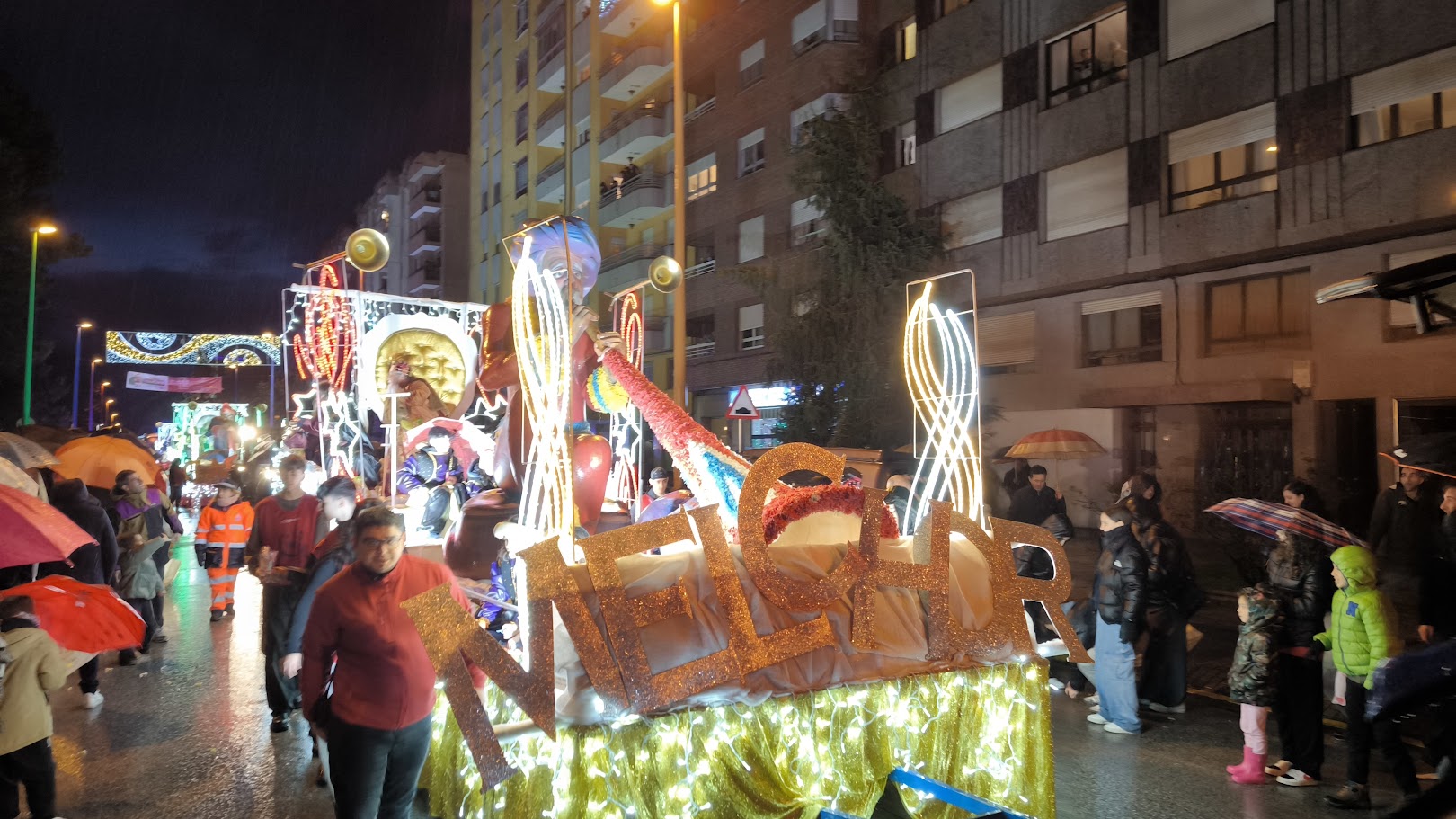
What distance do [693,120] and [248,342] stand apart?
19860mm

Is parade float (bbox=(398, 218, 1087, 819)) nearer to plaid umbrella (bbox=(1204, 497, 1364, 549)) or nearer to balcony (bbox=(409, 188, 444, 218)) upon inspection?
plaid umbrella (bbox=(1204, 497, 1364, 549))

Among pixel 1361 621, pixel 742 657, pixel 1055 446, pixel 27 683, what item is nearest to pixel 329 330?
pixel 27 683

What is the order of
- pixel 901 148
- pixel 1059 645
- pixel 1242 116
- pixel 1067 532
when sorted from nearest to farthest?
pixel 1059 645 < pixel 1067 532 < pixel 1242 116 < pixel 901 148

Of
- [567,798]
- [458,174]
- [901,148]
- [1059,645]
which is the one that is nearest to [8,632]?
[567,798]

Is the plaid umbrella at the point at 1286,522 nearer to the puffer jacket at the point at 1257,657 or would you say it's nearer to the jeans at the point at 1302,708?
the puffer jacket at the point at 1257,657

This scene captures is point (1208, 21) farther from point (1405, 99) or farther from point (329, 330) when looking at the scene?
point (329, 330)

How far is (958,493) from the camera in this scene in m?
5.14

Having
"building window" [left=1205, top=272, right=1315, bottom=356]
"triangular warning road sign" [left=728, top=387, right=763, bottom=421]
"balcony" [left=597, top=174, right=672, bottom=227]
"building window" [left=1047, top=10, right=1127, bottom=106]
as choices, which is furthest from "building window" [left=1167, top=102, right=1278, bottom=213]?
"balcony" [left=597, top=174, right=672, bottom=227]

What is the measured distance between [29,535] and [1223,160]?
15.4 m

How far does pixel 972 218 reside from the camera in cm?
1795

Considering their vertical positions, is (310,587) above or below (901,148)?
below

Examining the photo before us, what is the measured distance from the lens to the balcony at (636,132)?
92.3 ft

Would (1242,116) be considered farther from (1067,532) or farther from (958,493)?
(958,493)

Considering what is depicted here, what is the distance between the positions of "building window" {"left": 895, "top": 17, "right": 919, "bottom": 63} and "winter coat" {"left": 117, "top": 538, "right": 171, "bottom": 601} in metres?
17.1
